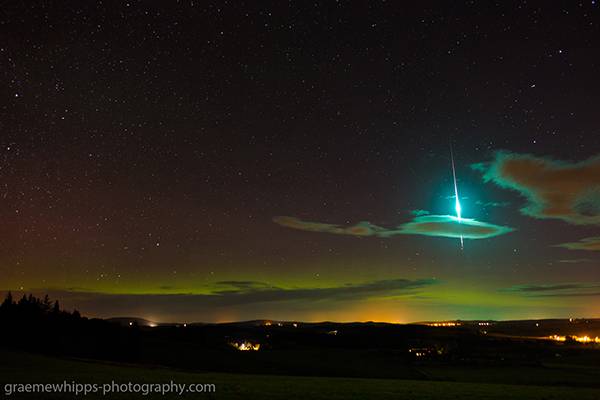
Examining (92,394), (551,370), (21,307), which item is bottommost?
(551,370)

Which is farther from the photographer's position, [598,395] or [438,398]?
[598,395]

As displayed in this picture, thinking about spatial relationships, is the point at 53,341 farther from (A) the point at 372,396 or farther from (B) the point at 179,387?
(A) the point at 372,396

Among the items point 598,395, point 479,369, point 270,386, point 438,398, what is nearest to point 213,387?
point 270,386

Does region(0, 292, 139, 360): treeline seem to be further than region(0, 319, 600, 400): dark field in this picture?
Yes

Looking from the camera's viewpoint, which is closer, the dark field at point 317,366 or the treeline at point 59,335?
the dark field at point 317,366

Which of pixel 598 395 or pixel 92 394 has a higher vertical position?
pixel 92 394

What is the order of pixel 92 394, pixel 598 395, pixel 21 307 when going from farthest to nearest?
pixel 21 307
pixel 598 395
pixel 92 394

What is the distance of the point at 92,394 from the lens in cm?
2314

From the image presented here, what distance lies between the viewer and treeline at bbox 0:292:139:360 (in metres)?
71.7

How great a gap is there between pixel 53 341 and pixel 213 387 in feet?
184

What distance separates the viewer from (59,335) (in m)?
79.1

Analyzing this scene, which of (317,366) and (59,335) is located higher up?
(59,335)

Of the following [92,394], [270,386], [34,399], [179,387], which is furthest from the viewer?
[270,386]

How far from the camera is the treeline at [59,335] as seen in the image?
71.7m
